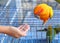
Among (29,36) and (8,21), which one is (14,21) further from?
(29,36)

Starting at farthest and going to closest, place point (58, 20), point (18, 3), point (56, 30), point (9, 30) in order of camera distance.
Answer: point (18, 3) → point (58, 20) → point (56, 30) → point (9, 30)

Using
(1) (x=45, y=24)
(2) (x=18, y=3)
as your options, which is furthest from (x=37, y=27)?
(2) (x=18, y=3)

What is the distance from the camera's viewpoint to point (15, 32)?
21.3 inches

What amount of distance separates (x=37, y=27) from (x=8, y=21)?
0.58 ft

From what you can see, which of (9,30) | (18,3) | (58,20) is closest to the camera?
(9,30)

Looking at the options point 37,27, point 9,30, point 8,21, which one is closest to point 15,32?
point 9,30

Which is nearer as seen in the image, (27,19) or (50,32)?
(50,32)

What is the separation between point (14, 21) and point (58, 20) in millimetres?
225

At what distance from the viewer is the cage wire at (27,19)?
78cm

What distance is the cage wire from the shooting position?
0.78 metres

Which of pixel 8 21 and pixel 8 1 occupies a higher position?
pixel 8 1

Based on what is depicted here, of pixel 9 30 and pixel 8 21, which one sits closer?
pixel 9 30

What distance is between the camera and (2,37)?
30.6 inches

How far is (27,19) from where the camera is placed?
35.8 inches
